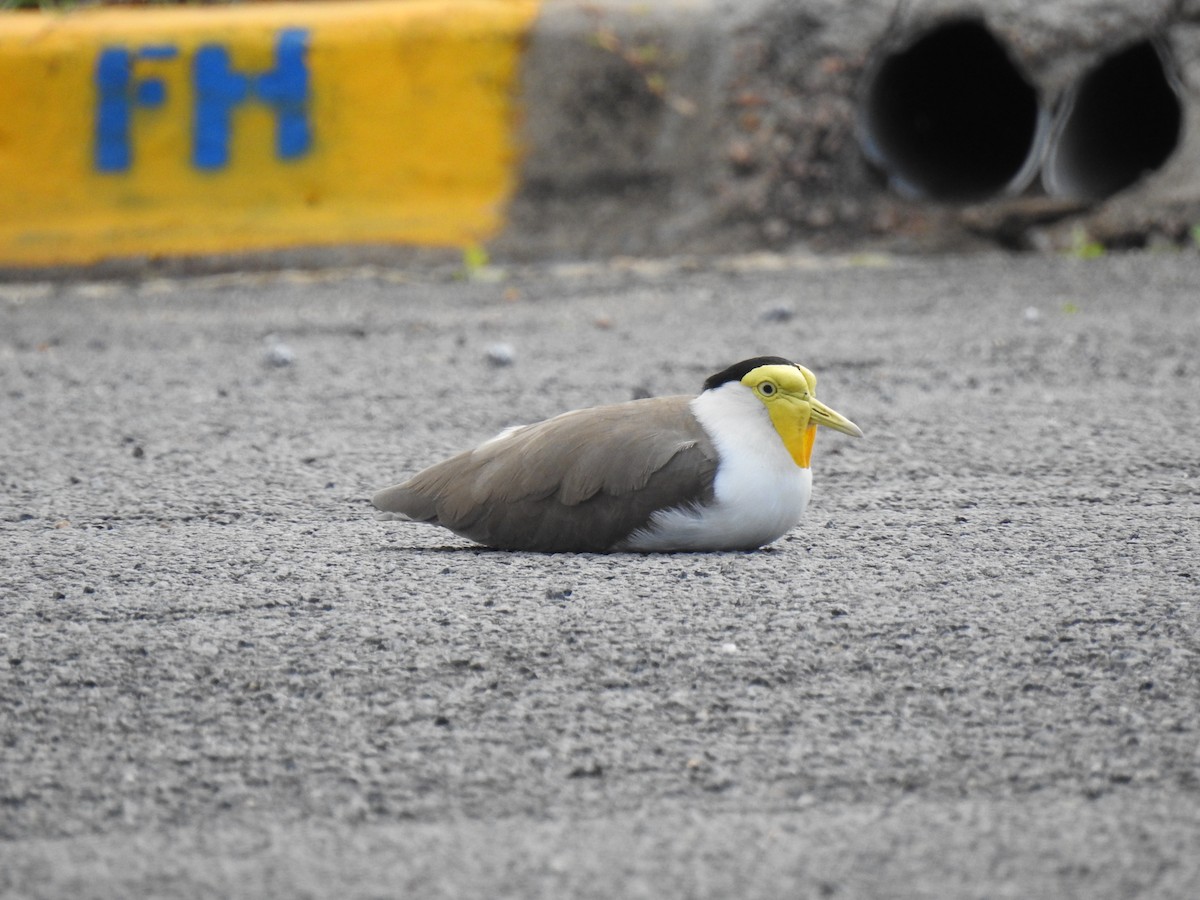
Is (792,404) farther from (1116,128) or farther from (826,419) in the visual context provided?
(1116,128)

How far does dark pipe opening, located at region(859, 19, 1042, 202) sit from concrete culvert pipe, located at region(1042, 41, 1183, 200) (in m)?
0.23

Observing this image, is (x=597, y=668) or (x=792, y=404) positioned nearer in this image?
(x=597, y=668)

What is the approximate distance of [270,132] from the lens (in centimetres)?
799

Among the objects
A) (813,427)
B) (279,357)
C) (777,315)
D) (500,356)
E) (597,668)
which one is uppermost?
(813,427)

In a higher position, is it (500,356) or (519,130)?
(519,130)

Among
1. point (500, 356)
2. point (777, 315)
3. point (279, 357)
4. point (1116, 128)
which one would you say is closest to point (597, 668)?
point (500, 356)

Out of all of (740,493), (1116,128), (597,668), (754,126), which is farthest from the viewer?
(1116,128)

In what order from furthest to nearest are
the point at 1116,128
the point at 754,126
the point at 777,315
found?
1. the point at 1116,128
2. the point at 754,126
3. the point at 777,315

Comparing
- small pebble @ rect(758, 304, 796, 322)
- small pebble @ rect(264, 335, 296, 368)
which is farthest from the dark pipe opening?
small pebble @ rect(264, 335, 296, 368)

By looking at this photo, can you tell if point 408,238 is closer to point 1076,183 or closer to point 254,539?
Result: point 1076,183

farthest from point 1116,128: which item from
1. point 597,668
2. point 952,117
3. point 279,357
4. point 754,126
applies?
point 597,668

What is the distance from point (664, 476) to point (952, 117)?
7.02 meters

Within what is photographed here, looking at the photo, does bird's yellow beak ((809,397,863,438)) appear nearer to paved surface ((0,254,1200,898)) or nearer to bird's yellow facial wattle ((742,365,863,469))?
bird's yellow facial wattle ((742,365,863,469))

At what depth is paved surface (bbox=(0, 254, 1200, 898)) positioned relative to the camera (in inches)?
86.7
